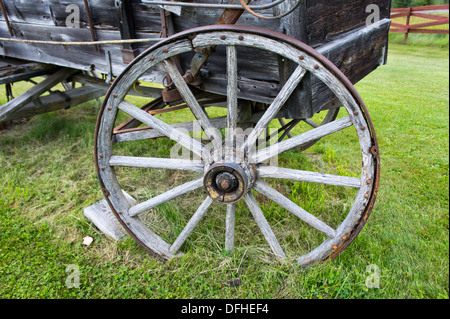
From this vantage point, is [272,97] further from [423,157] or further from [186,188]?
[423,157]

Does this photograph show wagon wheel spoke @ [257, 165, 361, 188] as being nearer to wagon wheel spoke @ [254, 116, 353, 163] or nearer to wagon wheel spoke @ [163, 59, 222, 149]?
wagon wheel spoke @ [254, 116, 353, 163]

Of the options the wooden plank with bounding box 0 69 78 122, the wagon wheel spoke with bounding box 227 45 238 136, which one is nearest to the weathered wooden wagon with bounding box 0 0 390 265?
the wagon wheel spoke with bounding box 227 45 238 136

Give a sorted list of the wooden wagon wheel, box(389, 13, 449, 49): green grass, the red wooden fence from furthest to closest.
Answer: box(389, 13, 449, 49): green grass
the red wooden fence
the wooden wagon wheel

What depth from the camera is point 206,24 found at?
2064 millimetres

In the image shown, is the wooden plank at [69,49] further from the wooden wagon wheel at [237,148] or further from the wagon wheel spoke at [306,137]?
the wagon wheel spoke at [306,137]

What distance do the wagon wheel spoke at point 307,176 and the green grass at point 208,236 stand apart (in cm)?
57

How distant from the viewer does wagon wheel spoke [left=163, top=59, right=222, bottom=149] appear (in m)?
1.94

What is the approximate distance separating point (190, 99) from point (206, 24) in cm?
49

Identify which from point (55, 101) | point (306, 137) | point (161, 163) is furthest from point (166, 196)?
point (55, 101)

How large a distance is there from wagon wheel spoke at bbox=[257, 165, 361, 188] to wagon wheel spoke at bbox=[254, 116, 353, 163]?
84 mm

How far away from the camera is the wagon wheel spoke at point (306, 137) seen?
5.87 feet

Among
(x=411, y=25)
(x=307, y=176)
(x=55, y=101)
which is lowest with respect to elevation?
(x=411, y=25)

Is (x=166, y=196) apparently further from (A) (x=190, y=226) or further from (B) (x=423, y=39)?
(B) (x=423, y=39)

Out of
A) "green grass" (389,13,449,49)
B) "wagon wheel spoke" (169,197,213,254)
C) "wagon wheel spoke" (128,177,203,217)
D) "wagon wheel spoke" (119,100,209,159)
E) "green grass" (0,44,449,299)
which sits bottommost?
"green grass" (389,13,449,49)
